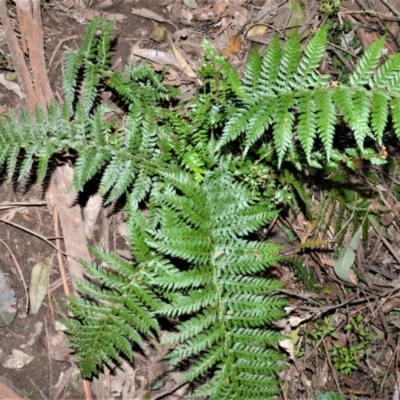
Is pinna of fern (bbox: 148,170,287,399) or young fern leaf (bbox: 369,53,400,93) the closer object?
young fern leaf (bbox: 369,53,400,93)

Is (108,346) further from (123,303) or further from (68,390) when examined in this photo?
(68,390)

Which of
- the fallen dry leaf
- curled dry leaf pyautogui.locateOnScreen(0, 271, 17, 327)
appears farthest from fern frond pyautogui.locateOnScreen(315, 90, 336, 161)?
curled dry leaf pyautogui.locateOnScreen(0, 271, 17, 327)

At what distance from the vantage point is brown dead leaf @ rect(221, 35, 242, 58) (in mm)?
4023

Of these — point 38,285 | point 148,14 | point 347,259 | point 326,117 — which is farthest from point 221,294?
point 148,14

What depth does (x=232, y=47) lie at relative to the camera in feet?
13.2

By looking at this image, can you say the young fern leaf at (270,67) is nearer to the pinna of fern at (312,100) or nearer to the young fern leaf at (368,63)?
the pinna of fern at (312,100)

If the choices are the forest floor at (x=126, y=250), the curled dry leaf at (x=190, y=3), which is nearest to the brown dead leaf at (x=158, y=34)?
the forest floor at (x=126, y=250)

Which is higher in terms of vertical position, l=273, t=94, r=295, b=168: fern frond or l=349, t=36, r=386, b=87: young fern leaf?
l=349, t=36, r=386, b=87: young fern leaf

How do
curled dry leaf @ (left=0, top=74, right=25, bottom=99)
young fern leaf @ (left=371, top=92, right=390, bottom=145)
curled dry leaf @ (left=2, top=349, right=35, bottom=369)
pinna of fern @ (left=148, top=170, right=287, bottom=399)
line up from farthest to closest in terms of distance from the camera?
curled dry leaf @ (left=0, top=74, right=25, bottom=99), curled dry leaf @ (left=2, top=349, right=35, bottom=369), pinna of fern @ (left=148, top=170, right=287, bottom=399), young fern leaf @ (left=371, top=92, right=390, bottom=145)

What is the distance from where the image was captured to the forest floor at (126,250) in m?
3.64

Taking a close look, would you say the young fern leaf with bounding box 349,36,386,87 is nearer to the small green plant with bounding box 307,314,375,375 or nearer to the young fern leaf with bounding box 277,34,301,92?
the young fern leaf with bounding box 277,34,301,92

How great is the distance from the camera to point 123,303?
9.53 feet

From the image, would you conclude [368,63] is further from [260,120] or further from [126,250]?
[126,250]

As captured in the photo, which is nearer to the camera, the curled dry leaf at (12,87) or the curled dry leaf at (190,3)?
the curled dry leaf at (12,87)
